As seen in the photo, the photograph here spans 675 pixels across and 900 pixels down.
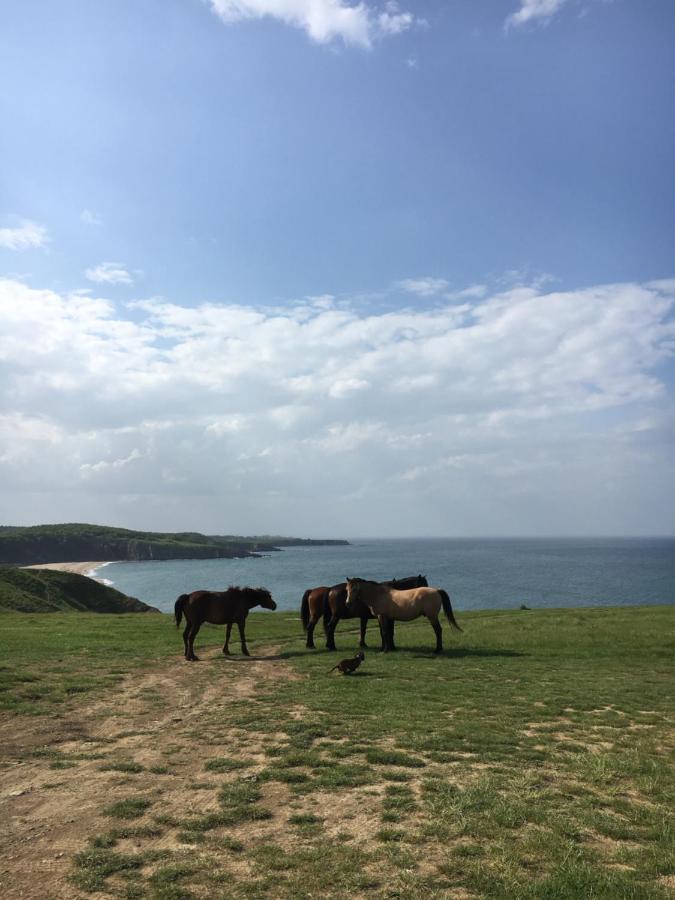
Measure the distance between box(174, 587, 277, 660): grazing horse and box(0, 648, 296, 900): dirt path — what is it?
4.18 metres

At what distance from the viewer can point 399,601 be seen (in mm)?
18578

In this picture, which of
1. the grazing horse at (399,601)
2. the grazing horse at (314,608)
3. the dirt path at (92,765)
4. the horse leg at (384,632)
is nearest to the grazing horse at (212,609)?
the grazing horse at (314,608)

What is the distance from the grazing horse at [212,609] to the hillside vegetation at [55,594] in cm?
3412

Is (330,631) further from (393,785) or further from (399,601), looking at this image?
(393,785)

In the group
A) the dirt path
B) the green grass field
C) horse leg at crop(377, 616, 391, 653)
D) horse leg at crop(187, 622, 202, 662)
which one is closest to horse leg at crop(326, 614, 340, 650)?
horse leg at crop(377, 616, 391, 653)

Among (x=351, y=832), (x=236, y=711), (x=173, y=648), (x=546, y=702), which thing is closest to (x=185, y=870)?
(x=351, y=832)

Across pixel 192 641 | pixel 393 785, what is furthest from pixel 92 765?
pixel 192 641

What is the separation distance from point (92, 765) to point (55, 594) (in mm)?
56875

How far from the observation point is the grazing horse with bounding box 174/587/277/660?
59.9 feet

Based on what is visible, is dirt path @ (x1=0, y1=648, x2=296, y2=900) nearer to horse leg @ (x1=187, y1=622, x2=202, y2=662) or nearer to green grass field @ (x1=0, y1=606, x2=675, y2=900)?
green grass field @ (x1=0, y1=606, x2=675, y2=900)

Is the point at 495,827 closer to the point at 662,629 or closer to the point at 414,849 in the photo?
the point at 414,849

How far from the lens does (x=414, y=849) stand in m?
5.61

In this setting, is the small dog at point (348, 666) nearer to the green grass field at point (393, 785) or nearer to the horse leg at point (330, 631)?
the green grass field at point (393, 785)

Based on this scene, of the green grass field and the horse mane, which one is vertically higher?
the horse mane
